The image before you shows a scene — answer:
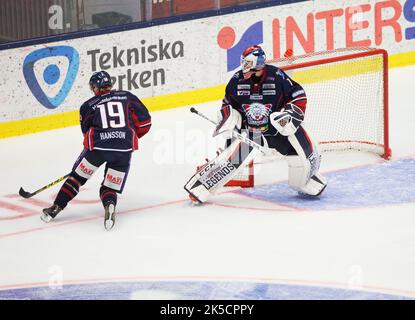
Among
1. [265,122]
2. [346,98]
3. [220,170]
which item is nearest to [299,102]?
[265,122]

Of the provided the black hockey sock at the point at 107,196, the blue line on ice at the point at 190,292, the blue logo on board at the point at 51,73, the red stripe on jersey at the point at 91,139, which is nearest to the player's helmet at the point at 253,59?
the red stripe on jersey at the point at 91,139

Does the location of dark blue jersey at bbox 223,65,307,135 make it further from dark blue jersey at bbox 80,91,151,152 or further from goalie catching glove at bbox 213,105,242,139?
dark blue jersey at bbox 80,91,151,152

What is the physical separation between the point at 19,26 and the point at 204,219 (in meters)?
3.50

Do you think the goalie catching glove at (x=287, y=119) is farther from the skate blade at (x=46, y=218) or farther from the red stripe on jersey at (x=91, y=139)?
the skate blade at (x=46, y=218)

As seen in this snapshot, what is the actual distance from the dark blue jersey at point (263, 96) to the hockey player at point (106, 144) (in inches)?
25.9

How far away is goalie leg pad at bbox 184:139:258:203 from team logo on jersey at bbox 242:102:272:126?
0.16 metres

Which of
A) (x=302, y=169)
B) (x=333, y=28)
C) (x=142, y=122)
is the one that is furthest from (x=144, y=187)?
(x=333, y=28)

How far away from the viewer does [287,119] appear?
502cm

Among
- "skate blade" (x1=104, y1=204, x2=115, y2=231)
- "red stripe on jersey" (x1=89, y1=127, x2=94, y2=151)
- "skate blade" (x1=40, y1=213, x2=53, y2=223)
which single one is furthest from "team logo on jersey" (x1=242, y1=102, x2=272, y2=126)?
"skate blade" (x1=40, y1=213, x2=53, y2=223)

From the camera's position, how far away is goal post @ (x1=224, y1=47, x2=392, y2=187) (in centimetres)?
627

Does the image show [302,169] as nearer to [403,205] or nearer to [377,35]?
[403,205]

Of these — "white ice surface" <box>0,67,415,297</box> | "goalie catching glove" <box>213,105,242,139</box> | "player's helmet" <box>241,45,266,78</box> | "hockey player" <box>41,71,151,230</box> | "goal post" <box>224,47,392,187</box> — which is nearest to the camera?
"white ice surface" <box>0,67,415,297</box>

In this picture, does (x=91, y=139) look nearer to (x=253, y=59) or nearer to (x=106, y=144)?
(x=106, y=144)

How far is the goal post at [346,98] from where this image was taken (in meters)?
6.27
